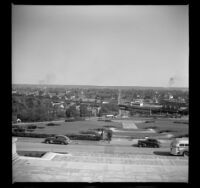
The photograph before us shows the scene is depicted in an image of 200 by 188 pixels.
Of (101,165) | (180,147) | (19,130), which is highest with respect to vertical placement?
(19,130)

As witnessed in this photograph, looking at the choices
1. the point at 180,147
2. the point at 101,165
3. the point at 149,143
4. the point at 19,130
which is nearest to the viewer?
the point at 101,165

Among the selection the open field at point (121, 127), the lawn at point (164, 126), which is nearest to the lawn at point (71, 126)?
the open field at point (121, 127)

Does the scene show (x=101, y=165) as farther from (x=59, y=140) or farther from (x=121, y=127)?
(x=59, y=140)

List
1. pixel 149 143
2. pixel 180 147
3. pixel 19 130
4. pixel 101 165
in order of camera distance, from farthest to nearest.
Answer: pixel 149 143 < pixel 19 130 < pixel 180 147 < pixel 101 165

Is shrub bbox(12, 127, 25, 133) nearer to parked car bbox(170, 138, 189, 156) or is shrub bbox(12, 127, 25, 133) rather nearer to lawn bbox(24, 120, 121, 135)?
lawn bbox(24, 120, 121, 135)

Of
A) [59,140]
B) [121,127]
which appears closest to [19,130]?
[59,140]

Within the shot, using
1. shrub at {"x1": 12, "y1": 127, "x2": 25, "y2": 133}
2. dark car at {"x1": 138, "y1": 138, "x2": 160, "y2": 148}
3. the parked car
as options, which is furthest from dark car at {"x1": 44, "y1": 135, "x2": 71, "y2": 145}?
the parked car

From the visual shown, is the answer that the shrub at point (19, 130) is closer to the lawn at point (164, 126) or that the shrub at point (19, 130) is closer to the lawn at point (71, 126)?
the lawn at point (71, 126)
